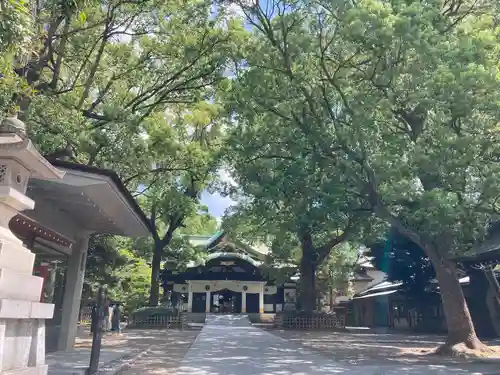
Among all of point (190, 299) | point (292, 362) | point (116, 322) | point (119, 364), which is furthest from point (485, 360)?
point (190, 299)

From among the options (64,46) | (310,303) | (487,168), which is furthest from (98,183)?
(310,303)

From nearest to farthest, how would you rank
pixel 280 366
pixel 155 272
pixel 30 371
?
pixel 30 371
pixel 280 366
pixel 155 272

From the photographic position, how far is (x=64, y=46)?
11.3 meters

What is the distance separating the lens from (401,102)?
486 inches

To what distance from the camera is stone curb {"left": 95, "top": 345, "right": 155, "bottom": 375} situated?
888 cm

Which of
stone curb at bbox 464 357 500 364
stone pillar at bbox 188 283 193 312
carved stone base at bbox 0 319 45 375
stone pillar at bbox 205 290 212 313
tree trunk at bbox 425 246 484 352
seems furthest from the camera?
stone pillar at bbox 205 290 212 313

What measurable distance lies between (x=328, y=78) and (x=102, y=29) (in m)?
6.81

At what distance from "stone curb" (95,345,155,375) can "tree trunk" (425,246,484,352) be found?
920 centimetres

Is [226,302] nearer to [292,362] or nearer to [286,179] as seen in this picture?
[286,179]

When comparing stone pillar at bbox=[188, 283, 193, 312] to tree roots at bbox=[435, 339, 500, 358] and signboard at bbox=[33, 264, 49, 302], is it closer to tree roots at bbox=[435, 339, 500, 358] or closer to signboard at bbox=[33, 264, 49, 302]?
signboard at bbox=[33, 264, 49, 302]

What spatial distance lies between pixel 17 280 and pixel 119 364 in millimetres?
6184

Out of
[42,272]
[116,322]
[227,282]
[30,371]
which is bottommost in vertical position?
[30,371]

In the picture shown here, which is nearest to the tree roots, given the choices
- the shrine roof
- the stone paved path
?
the stone paved path

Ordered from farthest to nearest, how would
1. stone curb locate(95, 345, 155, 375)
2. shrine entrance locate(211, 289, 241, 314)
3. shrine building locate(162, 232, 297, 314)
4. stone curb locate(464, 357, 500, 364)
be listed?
shrine entrance locate(211, 289, 241, 314) → shrine building locate(162, 232, 297, 314) → stone curb locate(464, 357, 500, 364) → stone curb locate(95, 345, 155, 375)
